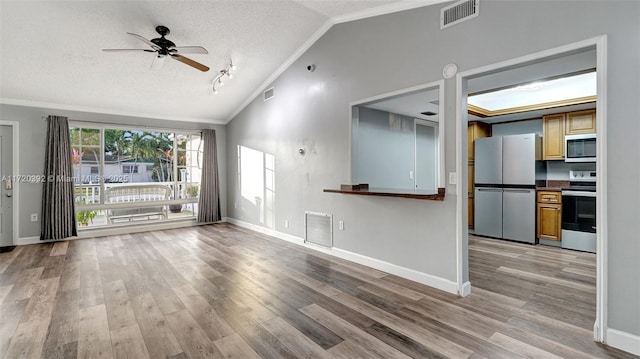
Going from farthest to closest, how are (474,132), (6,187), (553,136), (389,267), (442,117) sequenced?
1. (474,132)
2. (553,136)
3. (6,187)
4. (389,267)
5. (442,117)

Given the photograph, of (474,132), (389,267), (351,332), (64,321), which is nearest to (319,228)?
(389,267)

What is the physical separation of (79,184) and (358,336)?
6179mm

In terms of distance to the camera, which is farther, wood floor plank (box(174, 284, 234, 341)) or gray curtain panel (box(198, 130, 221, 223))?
gray curtain panel (box(198, 130, 221, 223))

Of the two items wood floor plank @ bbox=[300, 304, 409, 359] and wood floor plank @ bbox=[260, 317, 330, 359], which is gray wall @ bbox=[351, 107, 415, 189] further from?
wood floor plank @ bbox=[260, 317, 330, 359]

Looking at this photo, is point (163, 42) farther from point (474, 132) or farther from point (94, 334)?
point (474, 132)

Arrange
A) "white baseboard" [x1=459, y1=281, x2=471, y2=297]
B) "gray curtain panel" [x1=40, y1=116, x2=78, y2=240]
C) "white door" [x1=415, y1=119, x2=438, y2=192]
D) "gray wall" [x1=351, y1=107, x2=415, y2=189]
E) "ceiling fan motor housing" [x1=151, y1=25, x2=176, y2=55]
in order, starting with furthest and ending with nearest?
"white door" [x1=415, y1=119, x2=438, y2=192] → "gray curtain panel" [x1=40, y1=116, x2=78, y2=240] → "gray wall" [x1=351, y1=107, x2=415, y2=189] → "ceiling fan motor housing" [x1=151, y1=25, x2=176, y2=55] → "white baseboard" [x1=459, y1=281, x2=471, y2=297]

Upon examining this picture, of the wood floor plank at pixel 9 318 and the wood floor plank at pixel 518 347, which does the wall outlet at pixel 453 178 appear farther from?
the wood floor plank at pixel 9 318

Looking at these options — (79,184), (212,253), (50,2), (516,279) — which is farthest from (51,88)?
(516,279)

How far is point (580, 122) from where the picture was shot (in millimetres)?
4922

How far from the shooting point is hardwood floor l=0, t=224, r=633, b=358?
2107 millimetres

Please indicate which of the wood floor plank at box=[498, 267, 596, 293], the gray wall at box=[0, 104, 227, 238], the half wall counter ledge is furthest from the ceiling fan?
the wood floor plank at box=[498, 267, 596, 293]

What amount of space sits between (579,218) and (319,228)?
4028 millimetres

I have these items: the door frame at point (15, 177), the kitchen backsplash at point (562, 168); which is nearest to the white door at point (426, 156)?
the kitchen backsplash at point (562, 168)

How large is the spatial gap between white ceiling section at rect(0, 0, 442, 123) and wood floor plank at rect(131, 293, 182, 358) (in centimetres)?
323
